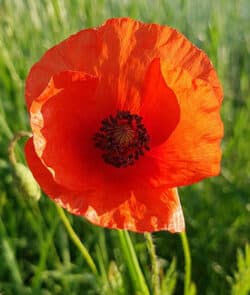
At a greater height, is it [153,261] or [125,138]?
[125,138]

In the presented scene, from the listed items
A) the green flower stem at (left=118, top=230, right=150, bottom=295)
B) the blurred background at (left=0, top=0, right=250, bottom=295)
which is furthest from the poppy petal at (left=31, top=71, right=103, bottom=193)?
the blurred background at (left=0, top=0, right=250, bottom=295)

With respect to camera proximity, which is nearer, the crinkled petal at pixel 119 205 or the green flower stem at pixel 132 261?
the crinkled petal at pixel 119 205

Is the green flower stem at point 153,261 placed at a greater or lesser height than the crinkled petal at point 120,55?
lesser

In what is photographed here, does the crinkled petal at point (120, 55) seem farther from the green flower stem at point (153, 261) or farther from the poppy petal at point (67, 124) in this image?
the green flower stem at point (153, 261)

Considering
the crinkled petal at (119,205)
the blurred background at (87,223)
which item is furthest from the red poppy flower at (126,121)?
the blurred background at (87,223)

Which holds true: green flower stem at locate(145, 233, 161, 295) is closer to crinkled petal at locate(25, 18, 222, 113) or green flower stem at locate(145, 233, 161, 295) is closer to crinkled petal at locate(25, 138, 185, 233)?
crinkled petal at locate(25, 138, 185, 233)

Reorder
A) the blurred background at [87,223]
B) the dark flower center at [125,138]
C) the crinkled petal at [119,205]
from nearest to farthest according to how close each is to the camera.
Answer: the crinkled petal at [119,205] < the dark flower center at [125,138] < the blurred background at [87,223]

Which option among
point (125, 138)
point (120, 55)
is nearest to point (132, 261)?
point (125, 138)

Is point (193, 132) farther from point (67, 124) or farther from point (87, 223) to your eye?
point (87, 223)
